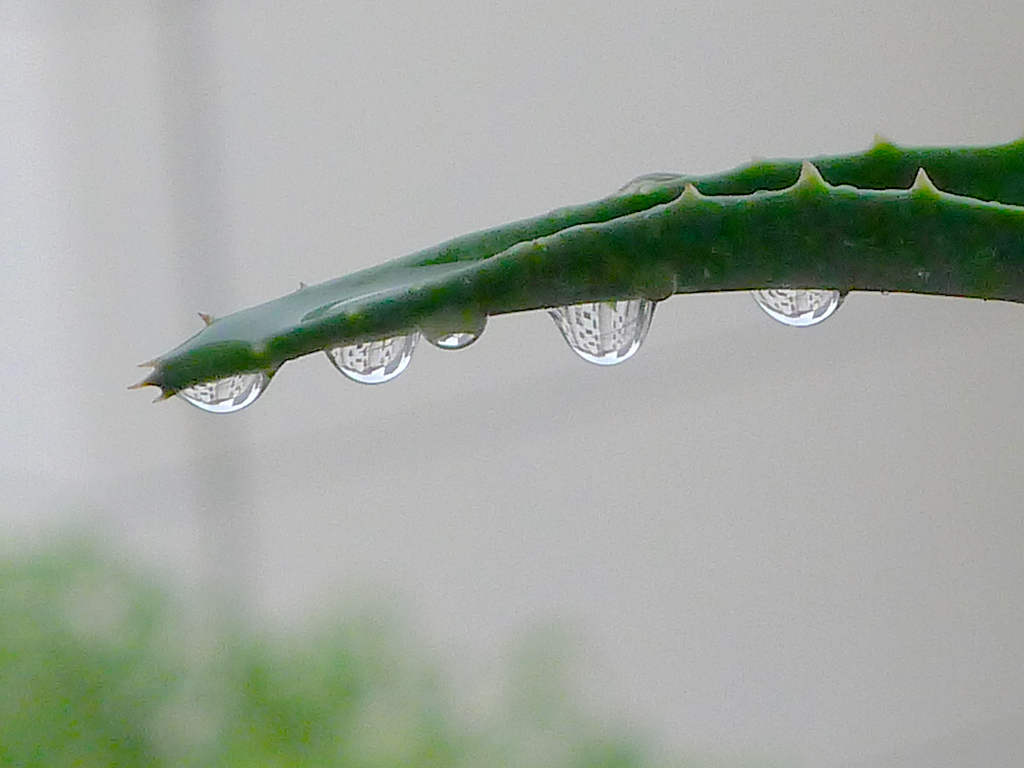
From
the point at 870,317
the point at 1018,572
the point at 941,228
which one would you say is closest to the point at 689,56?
the point at 870,317

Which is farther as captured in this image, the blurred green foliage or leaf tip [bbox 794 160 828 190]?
the blurred green foliage

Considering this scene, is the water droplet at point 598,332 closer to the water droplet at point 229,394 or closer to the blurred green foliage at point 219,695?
the water droplet at point 229,394

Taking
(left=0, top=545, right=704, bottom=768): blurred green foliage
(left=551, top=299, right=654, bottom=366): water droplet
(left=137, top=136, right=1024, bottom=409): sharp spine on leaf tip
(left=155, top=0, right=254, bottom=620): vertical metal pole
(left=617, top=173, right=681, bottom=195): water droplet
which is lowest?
(left=0, top=545, right=704, bottom=768): blurred green foliage

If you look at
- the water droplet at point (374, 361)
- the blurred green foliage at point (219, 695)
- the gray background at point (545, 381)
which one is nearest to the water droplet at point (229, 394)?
the water droplet at point (374, 361)

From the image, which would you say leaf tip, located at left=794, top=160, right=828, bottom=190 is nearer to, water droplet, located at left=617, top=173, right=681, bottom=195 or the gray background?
water droplet, located at left=617, top=173, right=681, bottom=195

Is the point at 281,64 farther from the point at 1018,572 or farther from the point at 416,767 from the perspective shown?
the point at 1018,572

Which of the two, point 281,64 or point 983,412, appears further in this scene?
point 983,412

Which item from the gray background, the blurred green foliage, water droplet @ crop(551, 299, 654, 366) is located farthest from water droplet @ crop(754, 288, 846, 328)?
the gray background
